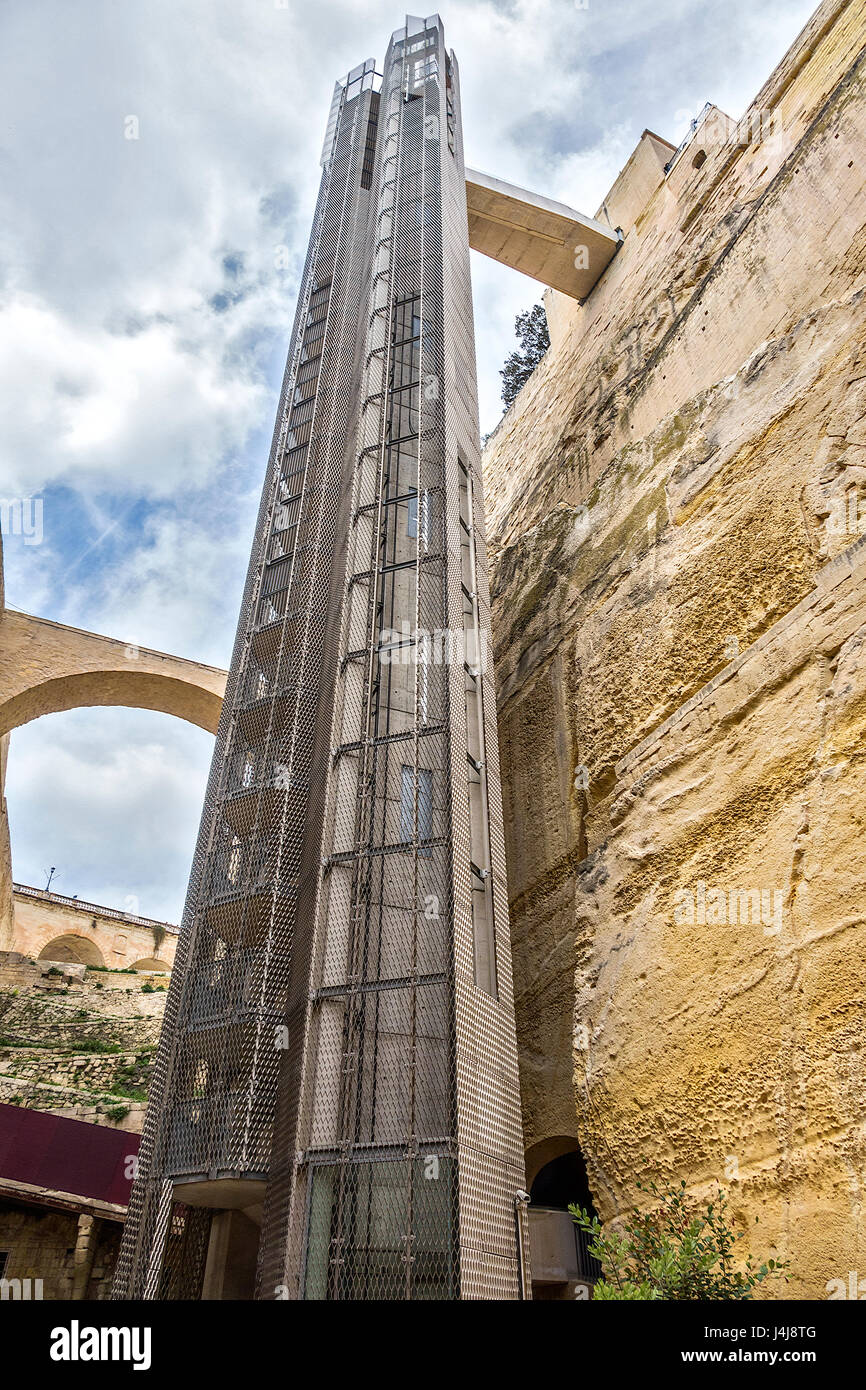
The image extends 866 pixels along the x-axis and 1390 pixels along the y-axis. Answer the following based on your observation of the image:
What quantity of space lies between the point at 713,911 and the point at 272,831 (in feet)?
16.0

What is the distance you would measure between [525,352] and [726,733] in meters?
22.3

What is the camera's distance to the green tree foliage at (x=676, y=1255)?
464cm

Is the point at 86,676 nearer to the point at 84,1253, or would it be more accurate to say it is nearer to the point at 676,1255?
the point at 84,1253

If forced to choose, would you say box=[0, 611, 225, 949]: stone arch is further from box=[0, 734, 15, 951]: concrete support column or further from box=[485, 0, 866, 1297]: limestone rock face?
box=[485, 0, 866, 1297]: limestone rock face

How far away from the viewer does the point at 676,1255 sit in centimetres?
490

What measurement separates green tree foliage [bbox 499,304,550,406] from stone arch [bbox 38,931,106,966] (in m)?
19.8

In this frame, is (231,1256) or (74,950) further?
(74,950)

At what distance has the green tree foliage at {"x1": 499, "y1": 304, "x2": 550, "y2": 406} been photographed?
25969 mm

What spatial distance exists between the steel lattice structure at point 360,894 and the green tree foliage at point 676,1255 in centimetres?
105

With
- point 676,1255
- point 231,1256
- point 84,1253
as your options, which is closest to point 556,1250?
point 231,1256

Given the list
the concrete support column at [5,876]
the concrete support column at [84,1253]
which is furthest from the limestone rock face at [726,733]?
the concrete support column at [5,876]

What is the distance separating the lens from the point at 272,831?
9.49 m

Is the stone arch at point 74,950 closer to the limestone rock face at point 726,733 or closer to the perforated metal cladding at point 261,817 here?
the perforated metal cladding at point 261,817

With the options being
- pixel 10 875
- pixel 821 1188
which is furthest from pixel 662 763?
pixel 10 875
